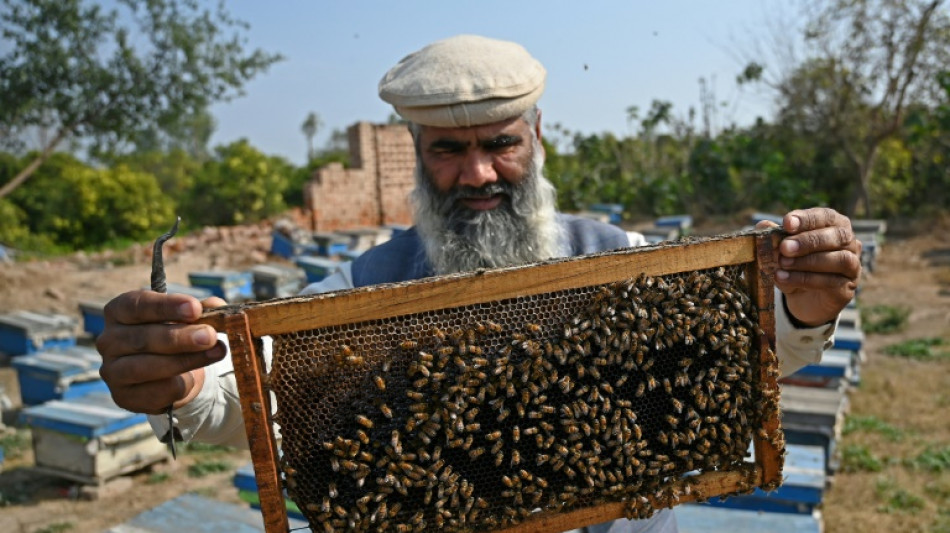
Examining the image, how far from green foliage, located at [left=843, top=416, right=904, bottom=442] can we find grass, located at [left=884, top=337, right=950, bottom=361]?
9.87 ft

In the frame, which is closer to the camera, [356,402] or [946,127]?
[356,402]

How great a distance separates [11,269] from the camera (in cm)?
1752

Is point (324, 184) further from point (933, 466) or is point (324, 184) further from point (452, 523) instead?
point (452, 523)

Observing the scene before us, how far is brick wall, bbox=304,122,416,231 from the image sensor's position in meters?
23.1

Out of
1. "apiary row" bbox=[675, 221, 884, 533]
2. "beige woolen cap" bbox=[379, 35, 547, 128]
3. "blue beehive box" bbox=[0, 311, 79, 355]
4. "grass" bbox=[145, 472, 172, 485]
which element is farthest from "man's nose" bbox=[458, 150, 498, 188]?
"blue beehive box" bbox=[0, 311, 79, 355]

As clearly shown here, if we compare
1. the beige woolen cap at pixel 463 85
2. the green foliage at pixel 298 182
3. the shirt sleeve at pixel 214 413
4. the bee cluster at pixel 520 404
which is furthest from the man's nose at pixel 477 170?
the green foliage at pixel 298 182

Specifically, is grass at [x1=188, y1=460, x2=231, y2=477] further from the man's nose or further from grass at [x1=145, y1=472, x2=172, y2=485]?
the man's nose

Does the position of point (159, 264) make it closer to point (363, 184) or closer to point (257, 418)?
point (257, 418)

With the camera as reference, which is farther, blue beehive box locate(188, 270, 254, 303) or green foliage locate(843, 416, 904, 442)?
blue beehive box locate(188, 270, 254, 303)

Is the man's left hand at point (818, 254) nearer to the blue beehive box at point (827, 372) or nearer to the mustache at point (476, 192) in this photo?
the mustache at point (476, 192)

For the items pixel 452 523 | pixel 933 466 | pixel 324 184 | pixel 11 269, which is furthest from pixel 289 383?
pixel 324 184

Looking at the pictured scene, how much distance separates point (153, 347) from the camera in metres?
1.96

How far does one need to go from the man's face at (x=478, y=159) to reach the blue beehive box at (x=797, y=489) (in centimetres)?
284

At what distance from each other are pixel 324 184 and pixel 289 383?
2166 centimetres
